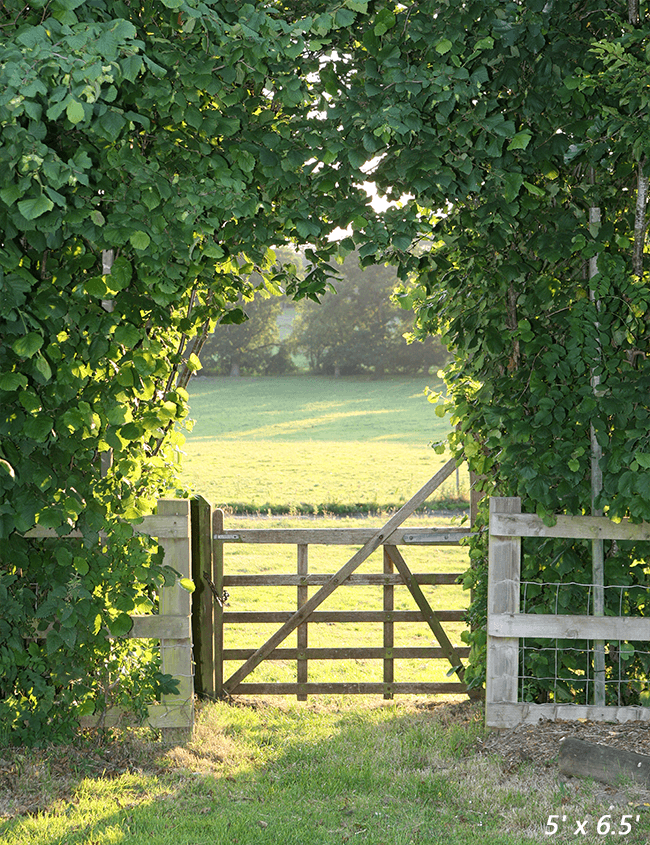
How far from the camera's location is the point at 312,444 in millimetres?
32969

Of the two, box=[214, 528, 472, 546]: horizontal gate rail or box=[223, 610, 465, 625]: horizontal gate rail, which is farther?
box=[223, 610, 465, 625]: horizontal gate rail

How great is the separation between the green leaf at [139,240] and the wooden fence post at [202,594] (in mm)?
2820

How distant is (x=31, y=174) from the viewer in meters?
3.84

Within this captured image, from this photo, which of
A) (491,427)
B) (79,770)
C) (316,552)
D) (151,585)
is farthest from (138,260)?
(316,552)

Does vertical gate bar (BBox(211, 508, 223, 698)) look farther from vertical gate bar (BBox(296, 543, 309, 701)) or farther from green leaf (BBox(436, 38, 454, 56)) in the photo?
green leaf (BBox(436, 38, 454, 56))

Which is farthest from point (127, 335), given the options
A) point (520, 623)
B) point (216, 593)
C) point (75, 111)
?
point (520, 623)

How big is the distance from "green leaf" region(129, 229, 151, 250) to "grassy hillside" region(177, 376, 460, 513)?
2339mm

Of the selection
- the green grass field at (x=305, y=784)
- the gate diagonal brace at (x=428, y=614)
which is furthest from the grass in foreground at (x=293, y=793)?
the gate diagonal brace at (x=428, y=614)

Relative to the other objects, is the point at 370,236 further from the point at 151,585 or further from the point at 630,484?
the point at 151,585

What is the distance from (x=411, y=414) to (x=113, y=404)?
37.8m

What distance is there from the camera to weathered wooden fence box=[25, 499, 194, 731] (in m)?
5.30

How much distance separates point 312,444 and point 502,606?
2773cm

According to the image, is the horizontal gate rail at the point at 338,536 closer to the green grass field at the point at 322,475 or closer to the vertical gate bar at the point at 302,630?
the vertical gate bar at the point at 302,630

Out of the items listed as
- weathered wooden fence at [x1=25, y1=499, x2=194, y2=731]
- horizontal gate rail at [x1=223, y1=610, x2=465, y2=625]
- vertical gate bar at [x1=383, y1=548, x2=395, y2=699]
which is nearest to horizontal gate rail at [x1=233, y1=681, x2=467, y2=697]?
vertical gate bar at [x1=383, y1=548, x2=395, y2=699]
